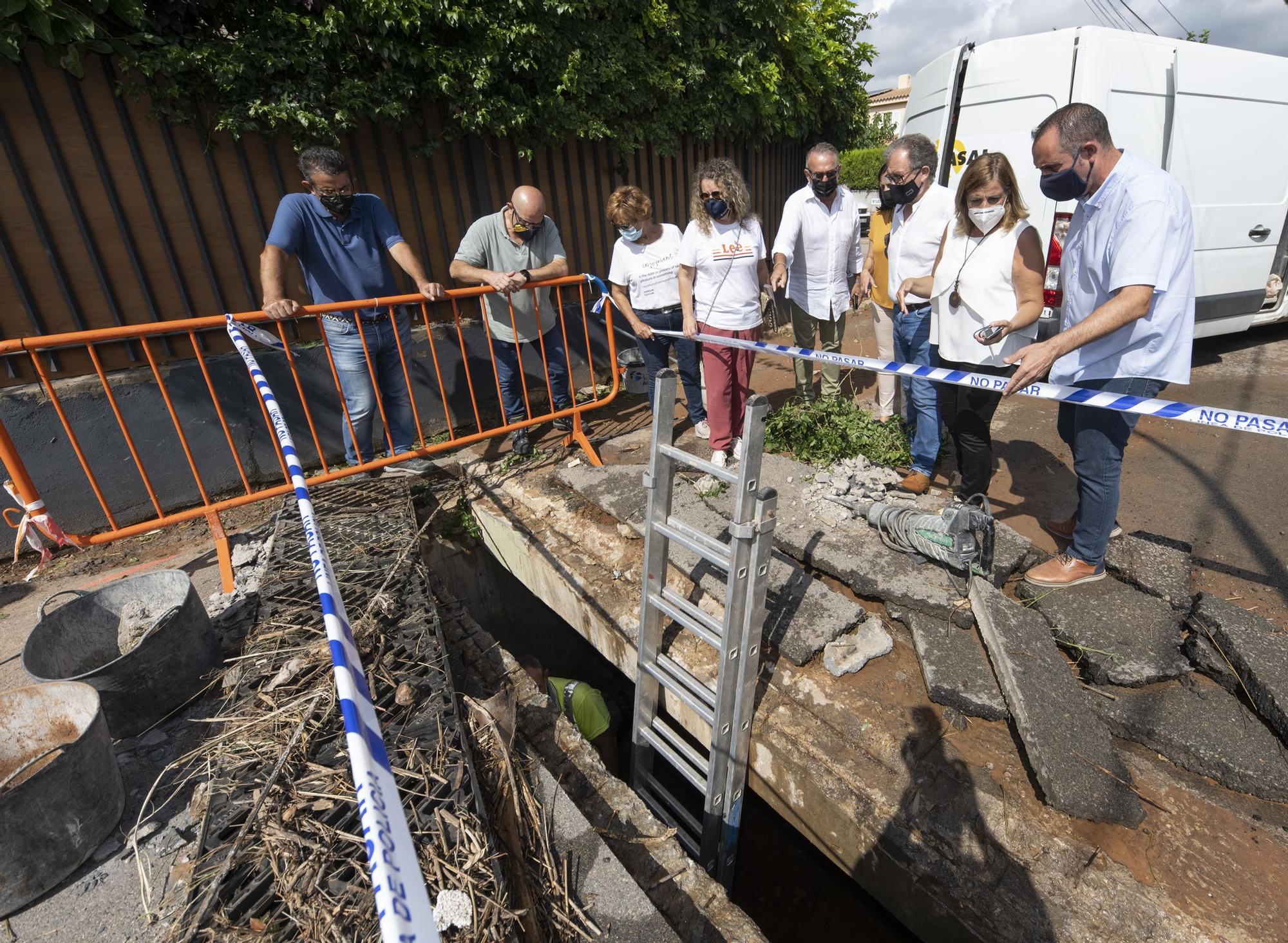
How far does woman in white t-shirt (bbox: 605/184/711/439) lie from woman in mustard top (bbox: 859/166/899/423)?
4.63ft

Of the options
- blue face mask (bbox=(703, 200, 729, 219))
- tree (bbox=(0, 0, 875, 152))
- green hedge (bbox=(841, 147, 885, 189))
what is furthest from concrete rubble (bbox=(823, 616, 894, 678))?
green hedge (bbox=(841, 147, 885, 189))

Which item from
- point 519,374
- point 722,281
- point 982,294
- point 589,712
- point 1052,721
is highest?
point 722,281

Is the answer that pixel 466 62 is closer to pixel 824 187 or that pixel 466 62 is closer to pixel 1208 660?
pixel 824 187

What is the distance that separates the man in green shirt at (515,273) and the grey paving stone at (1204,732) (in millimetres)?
3688

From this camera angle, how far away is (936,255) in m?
3.66

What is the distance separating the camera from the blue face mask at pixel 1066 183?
2514 mm

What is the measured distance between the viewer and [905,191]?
3850 millimetres

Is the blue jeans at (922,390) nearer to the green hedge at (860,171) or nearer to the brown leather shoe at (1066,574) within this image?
the brown leather shoe at (1066,574)

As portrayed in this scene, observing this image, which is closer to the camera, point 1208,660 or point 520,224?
point 1208,660

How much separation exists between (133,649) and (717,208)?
3673mm

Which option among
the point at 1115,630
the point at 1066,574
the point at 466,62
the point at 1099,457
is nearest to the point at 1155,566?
the point at 1066,574

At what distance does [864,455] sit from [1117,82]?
3.88m

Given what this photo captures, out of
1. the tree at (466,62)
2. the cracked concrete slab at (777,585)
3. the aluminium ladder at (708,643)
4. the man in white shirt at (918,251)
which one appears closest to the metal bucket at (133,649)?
the aluminium ladder at (708,643)

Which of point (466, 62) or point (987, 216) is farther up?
point (466, 62)
